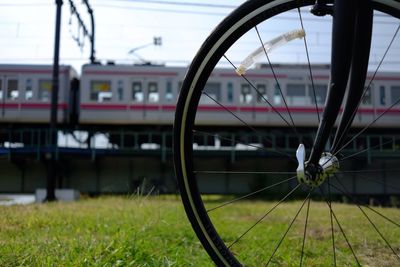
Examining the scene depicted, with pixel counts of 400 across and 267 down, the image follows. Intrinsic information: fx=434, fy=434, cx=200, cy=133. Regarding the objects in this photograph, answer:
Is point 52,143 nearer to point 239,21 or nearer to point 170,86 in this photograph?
point 170,86

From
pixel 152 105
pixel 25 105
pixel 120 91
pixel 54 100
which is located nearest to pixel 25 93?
pixel 25 105

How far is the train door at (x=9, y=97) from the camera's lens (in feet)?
47.5

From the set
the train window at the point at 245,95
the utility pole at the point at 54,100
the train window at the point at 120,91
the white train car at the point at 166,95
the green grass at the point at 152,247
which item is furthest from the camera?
the train window at the point at 245,95

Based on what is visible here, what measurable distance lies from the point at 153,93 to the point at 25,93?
14.1 feet

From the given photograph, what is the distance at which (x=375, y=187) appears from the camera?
50.6 ft

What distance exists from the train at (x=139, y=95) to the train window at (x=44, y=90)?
0.03m

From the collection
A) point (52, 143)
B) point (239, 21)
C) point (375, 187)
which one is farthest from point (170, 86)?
point (239, 21)

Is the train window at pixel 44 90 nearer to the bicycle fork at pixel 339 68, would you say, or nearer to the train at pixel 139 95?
the train at pixel 139 95

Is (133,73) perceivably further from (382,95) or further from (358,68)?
(358,68)

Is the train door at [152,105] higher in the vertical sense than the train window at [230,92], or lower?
lower

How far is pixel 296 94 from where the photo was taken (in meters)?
15.0

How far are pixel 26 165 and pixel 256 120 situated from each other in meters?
8.29

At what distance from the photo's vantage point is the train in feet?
48.2

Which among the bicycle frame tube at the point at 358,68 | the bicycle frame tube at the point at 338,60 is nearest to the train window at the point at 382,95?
the bicycle frame tube at the point at 358,68
